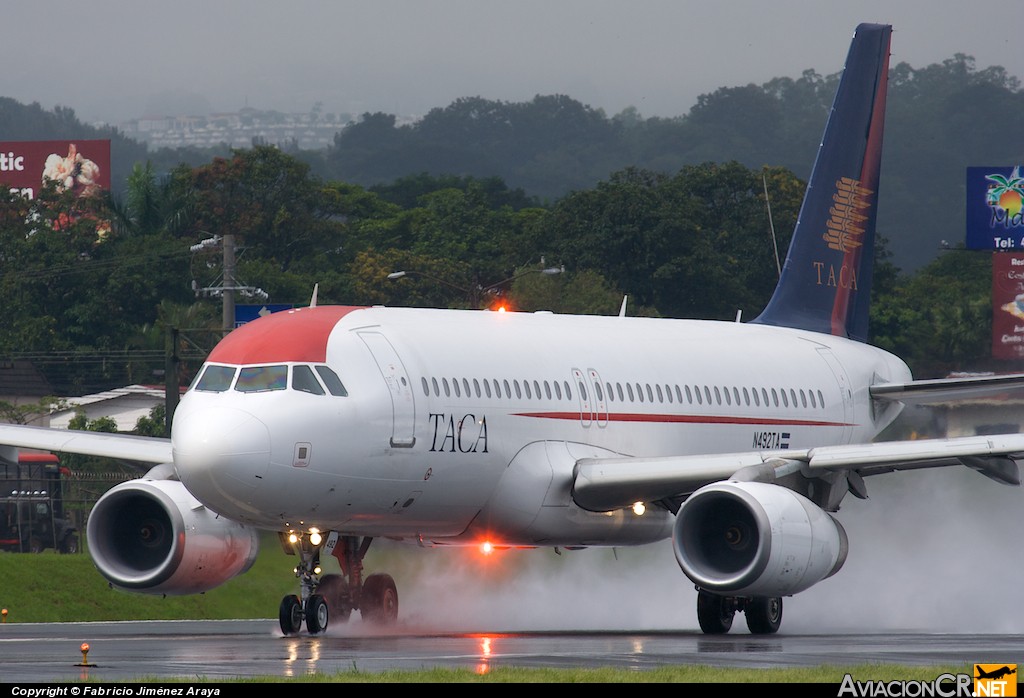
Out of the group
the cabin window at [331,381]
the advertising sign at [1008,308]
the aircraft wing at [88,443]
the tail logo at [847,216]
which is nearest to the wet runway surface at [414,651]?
the aircraft wing at [88,443]

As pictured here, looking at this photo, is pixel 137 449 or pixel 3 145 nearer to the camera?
pixel 137 449

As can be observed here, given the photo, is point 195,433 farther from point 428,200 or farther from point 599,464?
point 428,200

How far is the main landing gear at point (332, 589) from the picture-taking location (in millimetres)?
23922

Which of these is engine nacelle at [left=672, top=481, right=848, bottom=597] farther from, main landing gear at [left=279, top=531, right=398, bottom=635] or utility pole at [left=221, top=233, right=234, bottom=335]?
utility pole at [left=221, top=233, right=234, bottom=335]

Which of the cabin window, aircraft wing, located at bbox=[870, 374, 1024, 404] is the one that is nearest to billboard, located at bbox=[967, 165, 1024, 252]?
aircraft wing, located at bbox=[870, 374, 1024, 404]

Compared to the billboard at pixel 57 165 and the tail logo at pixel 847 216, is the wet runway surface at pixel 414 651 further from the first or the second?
the billboard at pixel 57 165

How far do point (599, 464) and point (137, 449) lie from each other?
21.8 feet

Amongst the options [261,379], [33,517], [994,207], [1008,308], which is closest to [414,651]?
[261,379]

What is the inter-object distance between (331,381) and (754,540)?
576cm

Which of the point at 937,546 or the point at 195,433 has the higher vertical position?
the point at 195,433

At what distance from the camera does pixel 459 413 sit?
82.2 feet

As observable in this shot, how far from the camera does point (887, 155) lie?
177 meters

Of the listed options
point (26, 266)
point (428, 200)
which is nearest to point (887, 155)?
point (428, 200)

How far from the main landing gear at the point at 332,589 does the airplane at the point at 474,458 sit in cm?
3
